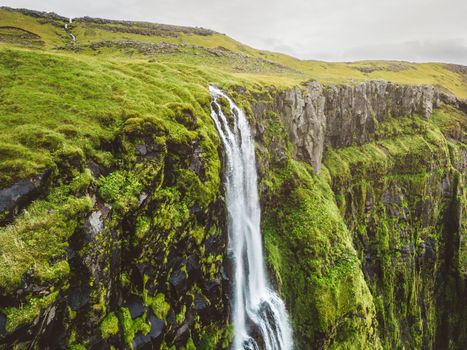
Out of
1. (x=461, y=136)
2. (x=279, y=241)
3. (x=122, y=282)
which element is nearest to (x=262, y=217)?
(x=279, y=241)

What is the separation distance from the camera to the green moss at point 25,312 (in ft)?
23.2

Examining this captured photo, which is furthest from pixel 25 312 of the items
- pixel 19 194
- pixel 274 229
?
pixel 274 229

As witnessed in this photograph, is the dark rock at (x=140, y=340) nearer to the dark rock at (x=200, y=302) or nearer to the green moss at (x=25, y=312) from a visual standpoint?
the dark rock at (x=200, y=302)

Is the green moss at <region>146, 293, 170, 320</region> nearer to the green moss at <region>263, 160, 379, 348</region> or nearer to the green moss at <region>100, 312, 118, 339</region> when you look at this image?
the green moss at <region>100, 312, 118, 339</region>

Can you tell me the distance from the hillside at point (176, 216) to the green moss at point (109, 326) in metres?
0.04

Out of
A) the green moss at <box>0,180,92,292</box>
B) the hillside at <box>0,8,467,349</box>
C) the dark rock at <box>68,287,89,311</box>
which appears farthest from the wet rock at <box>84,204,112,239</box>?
the dark rock at <box>68,287,89,311</box>

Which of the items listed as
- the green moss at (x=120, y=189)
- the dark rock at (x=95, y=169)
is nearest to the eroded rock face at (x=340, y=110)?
the green moss at (x=120, y=189)

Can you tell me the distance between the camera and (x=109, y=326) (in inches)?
396

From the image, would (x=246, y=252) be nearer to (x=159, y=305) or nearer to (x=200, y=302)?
(x=200, y=302)

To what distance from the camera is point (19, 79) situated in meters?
13.4

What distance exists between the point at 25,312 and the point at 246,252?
42.4 feet

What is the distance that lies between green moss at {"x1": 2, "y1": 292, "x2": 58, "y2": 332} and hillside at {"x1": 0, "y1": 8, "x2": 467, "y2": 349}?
0.09 ft

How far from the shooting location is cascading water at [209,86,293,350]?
1689 cm

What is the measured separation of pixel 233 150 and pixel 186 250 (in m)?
7.13
